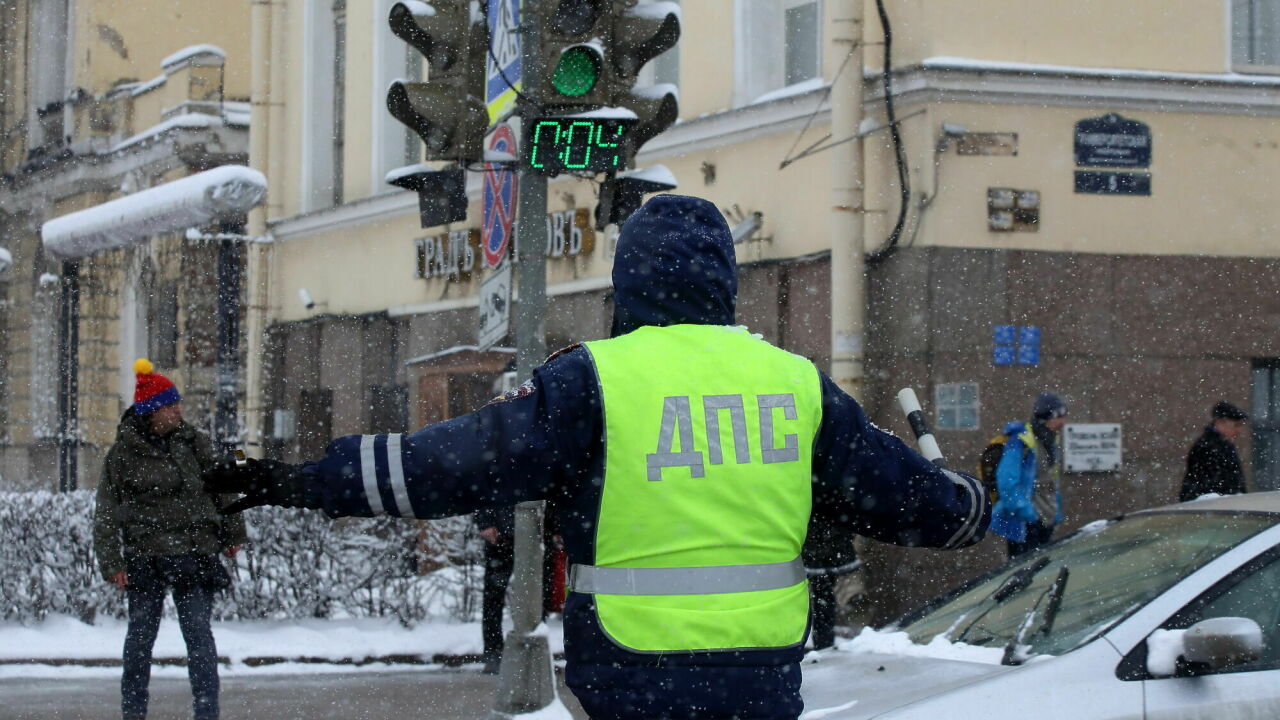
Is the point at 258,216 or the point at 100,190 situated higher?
the point at 100,190

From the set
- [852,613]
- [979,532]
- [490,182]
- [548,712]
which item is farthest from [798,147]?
[979,532]

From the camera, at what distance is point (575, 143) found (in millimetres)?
7453

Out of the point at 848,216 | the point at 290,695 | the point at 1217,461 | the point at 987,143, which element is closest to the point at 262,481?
the point at 290,695

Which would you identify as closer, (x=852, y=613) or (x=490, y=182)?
(x=490, y=182)

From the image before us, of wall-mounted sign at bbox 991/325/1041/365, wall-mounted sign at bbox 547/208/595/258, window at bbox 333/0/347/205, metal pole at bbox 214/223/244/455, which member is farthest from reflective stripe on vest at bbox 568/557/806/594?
metal pole at bbox 214/223/244/455

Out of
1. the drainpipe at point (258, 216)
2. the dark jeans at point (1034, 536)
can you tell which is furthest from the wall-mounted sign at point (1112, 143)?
the drainpipe at point (258, 216)

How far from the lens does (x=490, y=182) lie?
332 inches

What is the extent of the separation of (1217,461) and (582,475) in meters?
8.23

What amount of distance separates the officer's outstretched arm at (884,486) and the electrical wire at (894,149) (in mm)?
8416

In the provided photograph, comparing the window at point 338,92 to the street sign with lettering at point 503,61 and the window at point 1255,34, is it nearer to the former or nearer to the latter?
the window at point 1255,34

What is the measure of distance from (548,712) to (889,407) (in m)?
4.48

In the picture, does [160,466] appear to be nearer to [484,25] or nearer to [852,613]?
[484,25]

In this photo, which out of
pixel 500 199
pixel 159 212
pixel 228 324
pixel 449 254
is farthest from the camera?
pixel 228 324

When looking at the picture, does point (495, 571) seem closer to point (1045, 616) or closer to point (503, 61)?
point (503, 61)
